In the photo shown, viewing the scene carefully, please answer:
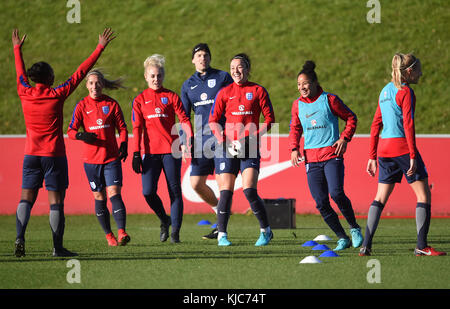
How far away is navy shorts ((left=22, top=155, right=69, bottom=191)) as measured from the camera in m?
7.63

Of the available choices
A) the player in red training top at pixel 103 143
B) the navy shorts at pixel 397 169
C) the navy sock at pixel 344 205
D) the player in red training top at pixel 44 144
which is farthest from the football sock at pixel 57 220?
the navy shorts at pixel 397 169

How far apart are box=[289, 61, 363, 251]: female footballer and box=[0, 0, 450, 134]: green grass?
9443mm

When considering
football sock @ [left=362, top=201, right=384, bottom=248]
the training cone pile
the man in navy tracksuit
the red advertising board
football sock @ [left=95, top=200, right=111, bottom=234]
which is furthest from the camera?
the red advertising board

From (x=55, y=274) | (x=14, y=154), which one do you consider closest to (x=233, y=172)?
(x=55, y=274)

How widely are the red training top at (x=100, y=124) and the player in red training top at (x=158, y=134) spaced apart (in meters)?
0.31

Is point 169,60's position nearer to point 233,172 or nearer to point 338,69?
point 338,69

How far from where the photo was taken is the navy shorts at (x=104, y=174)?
364 inches

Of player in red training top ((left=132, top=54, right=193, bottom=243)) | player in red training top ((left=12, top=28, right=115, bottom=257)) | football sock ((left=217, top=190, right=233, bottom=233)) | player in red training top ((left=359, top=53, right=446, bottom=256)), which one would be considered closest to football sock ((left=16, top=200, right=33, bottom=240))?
player in red training top ((left=12, top=28, right=115, bottom=257))

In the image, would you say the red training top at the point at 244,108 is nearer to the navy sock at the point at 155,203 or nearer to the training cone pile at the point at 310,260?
the navy sock at the point at 155,203

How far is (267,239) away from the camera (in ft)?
29.9

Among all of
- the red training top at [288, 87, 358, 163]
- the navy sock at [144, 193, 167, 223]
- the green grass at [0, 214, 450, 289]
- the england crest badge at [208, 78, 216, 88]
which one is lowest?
the green grass at [0, 214, 450, 289]

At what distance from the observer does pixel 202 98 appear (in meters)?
9.66

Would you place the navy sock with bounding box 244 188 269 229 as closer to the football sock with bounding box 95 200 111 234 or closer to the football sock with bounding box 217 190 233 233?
the football sock with bounding box 217 190 233 233

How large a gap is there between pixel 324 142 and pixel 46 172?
10.2ft
